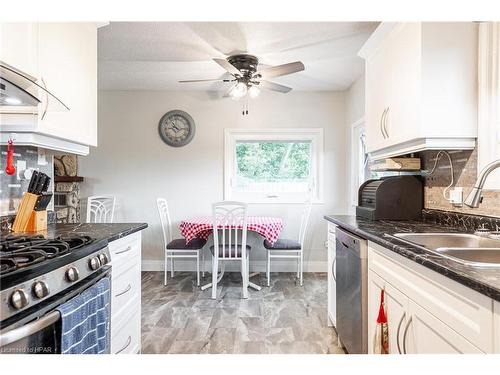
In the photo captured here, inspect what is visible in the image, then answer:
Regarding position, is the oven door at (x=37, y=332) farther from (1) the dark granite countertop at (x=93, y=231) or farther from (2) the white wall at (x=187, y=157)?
(2) the white wall at (x=187, y=157)

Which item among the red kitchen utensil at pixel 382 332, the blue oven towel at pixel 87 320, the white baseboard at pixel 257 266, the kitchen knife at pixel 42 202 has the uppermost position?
the kitchen knife at pixel 42 202

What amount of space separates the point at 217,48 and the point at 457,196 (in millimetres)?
2244

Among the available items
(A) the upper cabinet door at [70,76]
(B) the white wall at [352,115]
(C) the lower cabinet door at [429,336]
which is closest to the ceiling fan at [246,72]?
(A) the upper cabinet door at [70,76]

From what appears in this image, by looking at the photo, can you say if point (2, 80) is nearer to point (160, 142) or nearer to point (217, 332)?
point (217, 332)

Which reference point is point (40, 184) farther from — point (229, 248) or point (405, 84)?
point (405, 84)

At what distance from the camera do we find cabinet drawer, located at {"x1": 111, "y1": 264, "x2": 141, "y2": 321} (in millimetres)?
1626

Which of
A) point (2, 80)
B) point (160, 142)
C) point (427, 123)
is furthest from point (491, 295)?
point (160, 142)

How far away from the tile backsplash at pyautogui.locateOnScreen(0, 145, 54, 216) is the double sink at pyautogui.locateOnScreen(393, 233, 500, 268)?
2044 mm

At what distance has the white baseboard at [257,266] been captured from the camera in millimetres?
4117

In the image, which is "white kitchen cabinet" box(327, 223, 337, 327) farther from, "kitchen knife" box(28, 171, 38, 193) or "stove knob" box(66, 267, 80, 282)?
"kitchen knife" box(28, 171, 38, 193)

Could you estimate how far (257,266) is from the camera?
4.12 m

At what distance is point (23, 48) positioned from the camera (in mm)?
1405

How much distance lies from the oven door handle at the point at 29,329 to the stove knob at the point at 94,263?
277mm

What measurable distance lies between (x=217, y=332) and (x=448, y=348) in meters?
1.79
